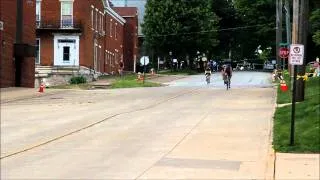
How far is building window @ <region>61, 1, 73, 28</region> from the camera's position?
57.0 m

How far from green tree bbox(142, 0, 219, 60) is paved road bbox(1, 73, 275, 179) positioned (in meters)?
49.5

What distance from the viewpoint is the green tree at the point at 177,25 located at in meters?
76.1

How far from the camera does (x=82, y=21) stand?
186 feet

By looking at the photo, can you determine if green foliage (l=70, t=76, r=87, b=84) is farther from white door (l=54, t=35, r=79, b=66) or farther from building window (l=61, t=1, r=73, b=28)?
building window (l=61, t=1, r=73, b=28)

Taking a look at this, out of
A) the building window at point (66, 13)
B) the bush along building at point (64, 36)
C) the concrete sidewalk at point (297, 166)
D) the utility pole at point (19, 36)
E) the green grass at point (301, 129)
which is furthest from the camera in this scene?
the building window at point (66, 13)

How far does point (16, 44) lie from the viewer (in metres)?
41.7

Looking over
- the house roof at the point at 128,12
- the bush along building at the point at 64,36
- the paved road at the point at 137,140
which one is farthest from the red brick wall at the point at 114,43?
the paved road at the point at 137,140

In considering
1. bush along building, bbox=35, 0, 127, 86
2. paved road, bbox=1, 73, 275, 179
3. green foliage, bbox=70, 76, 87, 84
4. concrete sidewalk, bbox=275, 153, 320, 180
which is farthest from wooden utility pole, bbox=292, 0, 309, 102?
bush along building, bbox=35, 0, 127, 86

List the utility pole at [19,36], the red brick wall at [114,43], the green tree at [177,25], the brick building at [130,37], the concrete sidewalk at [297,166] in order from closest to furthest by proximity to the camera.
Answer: the concrete sidewalk at [297,166]
the utility pole at [19,36]
the red brick wall at [114,43]
the green tree at [177,25]
the brick building at [130,37]

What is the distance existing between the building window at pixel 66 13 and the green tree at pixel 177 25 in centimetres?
2028

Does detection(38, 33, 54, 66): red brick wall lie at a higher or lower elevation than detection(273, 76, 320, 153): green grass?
higher

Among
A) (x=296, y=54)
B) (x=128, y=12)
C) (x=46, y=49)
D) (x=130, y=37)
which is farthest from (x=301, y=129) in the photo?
(x=128, y=12)

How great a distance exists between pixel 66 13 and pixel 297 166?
47.3 metres

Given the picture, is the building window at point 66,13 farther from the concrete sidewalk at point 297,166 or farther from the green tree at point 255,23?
the concrete sidewalk at point 297,166
